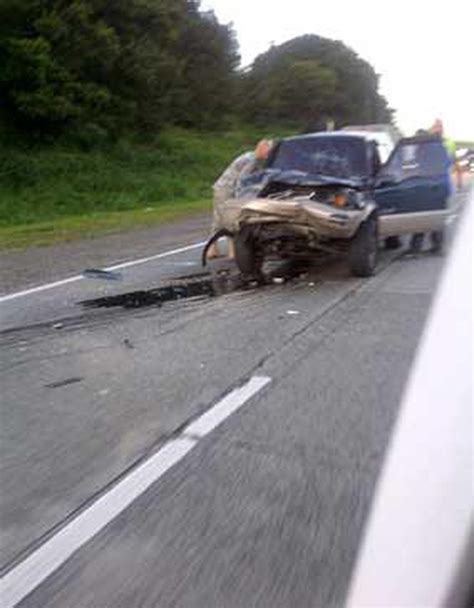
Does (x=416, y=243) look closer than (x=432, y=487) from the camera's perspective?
No

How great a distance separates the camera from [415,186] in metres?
10.4

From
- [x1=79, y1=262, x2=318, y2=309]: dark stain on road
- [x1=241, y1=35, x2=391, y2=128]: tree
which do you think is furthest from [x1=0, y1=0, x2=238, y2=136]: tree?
[x1=79, y1=262, x2=318, y2=309]: dark stain on road

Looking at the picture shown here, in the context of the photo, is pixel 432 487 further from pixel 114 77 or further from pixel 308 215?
pixel 114 77

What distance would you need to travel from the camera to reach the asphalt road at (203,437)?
2.99 meters

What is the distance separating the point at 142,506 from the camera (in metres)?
3.51

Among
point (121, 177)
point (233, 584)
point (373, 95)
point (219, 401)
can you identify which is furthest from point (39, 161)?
point (233, 584)

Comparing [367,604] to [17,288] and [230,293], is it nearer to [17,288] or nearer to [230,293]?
[230,293]

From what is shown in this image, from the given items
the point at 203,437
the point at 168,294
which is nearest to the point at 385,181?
the point at 168,294

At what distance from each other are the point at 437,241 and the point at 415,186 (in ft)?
4.61

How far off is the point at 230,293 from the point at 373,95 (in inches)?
440

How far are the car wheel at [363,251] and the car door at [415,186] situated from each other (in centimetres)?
83

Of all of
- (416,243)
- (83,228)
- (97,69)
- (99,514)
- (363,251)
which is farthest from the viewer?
(97,69)

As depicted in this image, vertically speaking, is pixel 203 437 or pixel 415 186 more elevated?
pixel 415 186

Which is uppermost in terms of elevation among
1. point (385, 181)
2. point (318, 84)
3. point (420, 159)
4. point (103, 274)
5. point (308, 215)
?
point (318, 84)
